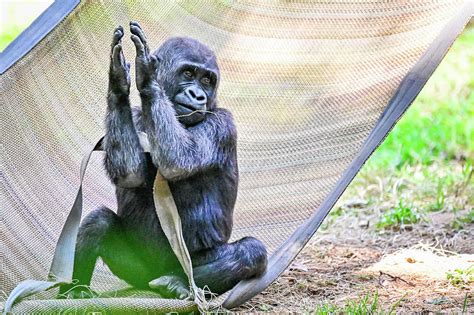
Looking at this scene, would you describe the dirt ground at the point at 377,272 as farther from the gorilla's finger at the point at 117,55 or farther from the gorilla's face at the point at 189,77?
the gorilla's finger at the point at 117,55

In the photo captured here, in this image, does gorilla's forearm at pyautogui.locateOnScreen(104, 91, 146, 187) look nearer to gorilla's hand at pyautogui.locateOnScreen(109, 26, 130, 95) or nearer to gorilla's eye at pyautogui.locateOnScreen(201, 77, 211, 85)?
gorilla's hand at pyautogui.locateOnScreen(109, 26, 130, 95)

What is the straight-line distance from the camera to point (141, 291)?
379 centimetres

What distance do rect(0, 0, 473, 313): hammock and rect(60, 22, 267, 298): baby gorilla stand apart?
13 centimetres

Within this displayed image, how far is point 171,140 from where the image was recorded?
3543mm

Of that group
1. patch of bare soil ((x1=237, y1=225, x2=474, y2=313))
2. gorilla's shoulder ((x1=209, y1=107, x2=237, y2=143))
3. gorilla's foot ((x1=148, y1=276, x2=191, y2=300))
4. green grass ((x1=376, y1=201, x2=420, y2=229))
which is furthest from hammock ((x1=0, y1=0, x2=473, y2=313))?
green grass ((x1=376, y1=201, x2=420, y2=229))

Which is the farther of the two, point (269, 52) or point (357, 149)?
point (269, 52)

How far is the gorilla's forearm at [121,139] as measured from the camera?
11.8ft

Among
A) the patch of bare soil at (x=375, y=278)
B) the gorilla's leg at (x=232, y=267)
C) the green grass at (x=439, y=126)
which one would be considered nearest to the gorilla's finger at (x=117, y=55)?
the gorilla's leg at (x=232, y=267)

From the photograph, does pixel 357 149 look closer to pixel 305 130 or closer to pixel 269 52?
pixel 305 130

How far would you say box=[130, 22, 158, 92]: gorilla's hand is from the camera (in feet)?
11.1

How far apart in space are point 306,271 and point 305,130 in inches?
28.9

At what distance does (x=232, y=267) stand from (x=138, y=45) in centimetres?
102

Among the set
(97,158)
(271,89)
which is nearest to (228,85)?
(271,89)

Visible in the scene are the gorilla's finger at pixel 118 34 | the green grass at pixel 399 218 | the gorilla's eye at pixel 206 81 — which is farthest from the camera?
the green grass at pixel 399 218
